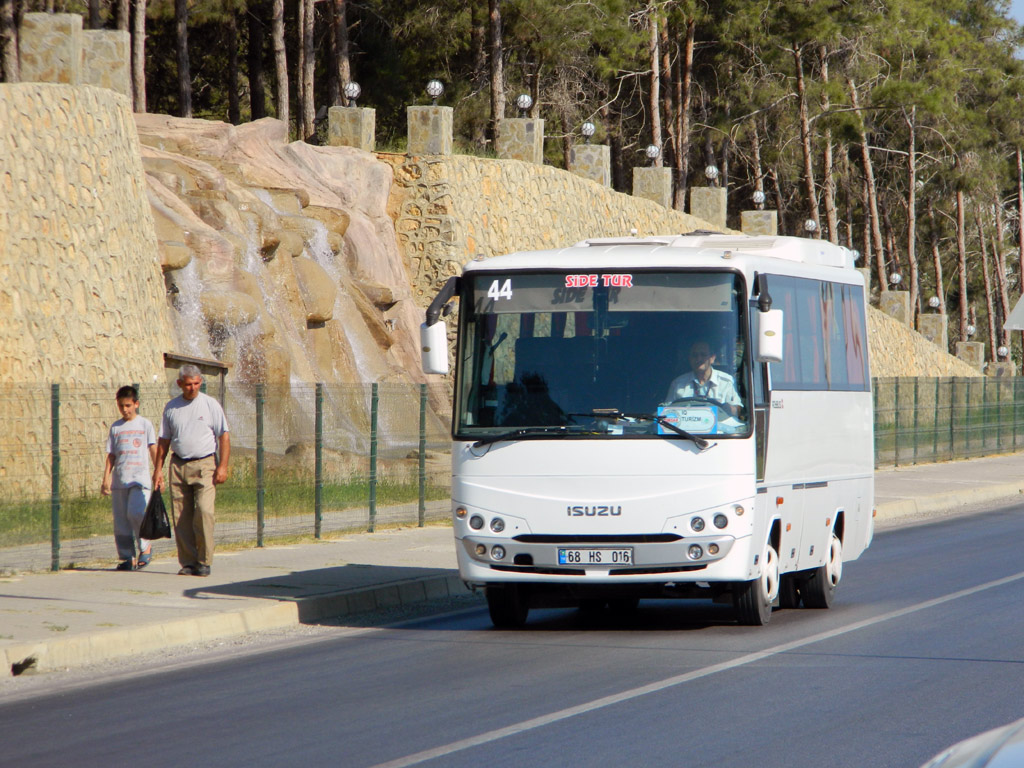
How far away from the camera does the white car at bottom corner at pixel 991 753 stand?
351 centimetres

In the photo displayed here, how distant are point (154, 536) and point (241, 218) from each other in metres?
15.6

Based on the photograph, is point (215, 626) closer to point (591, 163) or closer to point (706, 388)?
point (706, 388)

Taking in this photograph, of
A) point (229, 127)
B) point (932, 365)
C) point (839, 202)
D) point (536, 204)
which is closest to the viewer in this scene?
point (229, 127)

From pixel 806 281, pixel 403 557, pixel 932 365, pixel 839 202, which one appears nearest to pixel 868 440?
pixel 806 281

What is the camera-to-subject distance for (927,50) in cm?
6425

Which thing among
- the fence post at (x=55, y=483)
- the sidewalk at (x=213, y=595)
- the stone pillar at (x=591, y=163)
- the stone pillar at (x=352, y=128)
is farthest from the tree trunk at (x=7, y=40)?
the stone pillar at (x=591, y=163)

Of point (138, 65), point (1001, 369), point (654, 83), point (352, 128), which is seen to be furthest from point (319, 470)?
point (1001, 369)

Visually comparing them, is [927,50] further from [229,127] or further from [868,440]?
[868,440]

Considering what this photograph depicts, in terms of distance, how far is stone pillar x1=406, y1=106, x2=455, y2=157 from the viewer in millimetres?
35750

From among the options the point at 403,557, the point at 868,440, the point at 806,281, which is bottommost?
the point at 403,557

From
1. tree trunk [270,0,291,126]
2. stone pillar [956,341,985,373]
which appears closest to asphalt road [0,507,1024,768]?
tree trunk [270,0,291,126]

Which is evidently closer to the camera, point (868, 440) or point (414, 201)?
point (868, 440)

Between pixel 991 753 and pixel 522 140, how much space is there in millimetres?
37148

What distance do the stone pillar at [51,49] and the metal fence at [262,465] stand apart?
5888mm
